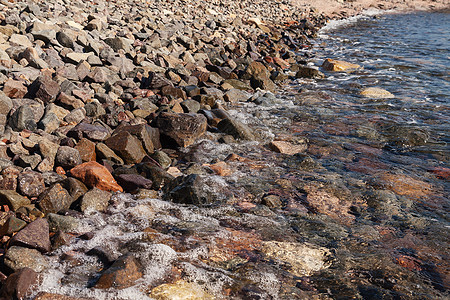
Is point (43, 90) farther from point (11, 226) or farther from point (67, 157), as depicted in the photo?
point (11, 226)

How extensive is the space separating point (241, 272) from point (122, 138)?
2946mm

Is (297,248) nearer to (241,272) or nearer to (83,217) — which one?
(241,272)

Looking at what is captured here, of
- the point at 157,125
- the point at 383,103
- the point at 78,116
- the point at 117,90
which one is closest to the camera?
the point at 78,116

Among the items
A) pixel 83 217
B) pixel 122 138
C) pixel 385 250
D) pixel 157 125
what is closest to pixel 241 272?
pixel 385 250

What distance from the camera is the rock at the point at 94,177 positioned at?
473cm

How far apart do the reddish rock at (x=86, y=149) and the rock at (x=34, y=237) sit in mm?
1596

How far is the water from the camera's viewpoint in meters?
3.48

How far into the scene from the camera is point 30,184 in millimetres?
4336

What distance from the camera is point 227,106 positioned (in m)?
8.63

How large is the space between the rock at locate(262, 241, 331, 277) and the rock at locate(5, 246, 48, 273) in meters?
2.18

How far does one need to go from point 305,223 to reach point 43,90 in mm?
4612

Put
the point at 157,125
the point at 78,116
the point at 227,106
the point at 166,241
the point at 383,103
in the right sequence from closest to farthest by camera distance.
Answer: the point at 166,241, the point at 78,116, the point at 157,125, the point at 227,106, the point at 383,103

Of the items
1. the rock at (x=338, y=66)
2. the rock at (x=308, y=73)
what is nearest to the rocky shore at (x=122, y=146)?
the rock at (x=308, y=73)

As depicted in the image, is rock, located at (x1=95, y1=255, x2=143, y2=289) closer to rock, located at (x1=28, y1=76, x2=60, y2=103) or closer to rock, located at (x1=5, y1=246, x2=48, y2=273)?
rock, located at (x1=5, y1=246, x2=48, y2=273)
